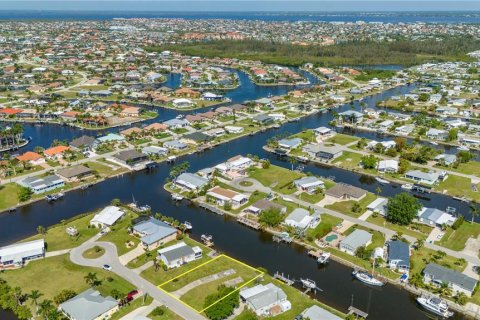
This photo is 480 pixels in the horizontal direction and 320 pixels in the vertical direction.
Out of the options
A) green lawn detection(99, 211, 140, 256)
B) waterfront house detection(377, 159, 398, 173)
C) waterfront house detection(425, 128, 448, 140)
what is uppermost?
waterfront house detection(425, 128, 448, 140)

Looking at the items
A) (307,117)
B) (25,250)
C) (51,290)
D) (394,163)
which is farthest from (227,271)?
(307,117)

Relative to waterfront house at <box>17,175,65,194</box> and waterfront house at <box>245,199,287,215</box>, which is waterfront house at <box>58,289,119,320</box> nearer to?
waterfront house at <box>245,199,287,215</box>

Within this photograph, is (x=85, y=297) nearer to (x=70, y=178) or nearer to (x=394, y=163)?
(x=70, y=178)

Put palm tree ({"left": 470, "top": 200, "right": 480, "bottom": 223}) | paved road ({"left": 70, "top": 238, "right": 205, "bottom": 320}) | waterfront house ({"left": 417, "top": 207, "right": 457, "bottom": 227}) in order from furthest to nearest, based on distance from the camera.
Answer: palm tree ({"left": 470, "top": 200, "right": 480, "bottom": 223}), waterfront house ({"left": 417, "top": 207, "right": 457, "bottom": 227}), paved road ({"left": 70, "top": 238, "right": 205, "bottom": 320})

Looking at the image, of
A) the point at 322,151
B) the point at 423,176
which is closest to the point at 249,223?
the point at 322,151

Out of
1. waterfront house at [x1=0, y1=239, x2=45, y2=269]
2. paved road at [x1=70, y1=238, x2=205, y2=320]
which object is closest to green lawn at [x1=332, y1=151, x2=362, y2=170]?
paved road at [x1=70, y1=238, x2=205, y2=320]

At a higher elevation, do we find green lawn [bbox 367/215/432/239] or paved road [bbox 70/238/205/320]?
green lawn [bbox 367/215/432/239]

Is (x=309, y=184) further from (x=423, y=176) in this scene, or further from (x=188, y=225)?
(x=188, y=225)
